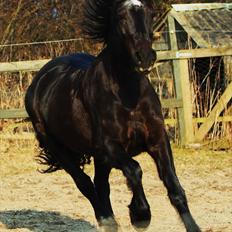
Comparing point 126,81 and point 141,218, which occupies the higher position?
point 126,81

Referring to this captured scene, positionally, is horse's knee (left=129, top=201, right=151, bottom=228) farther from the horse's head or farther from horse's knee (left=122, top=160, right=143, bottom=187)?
the horse's head

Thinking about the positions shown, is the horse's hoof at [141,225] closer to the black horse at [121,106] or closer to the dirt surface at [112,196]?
the black horse at [121,106]

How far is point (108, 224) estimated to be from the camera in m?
5.68

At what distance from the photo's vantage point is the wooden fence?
11.5 metres

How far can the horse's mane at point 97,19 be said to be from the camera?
512 centimetres

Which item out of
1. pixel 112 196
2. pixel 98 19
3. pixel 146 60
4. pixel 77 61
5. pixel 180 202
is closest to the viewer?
pixel 146 60

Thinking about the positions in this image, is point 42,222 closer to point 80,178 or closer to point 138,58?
point 80,178

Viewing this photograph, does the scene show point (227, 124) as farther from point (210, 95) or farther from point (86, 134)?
point (86, 134)

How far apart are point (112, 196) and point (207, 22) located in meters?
7.20

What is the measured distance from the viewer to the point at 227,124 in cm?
1171

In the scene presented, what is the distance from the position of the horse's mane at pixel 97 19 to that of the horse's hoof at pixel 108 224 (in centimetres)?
151

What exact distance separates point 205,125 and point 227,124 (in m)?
0.42

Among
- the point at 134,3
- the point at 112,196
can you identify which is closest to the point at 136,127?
the point at 134,3

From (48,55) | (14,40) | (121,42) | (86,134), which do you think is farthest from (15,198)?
(14,40)
